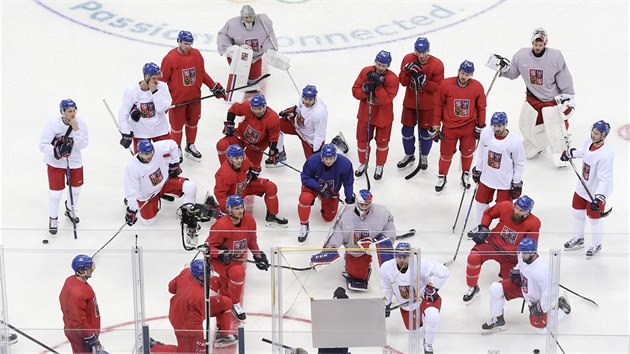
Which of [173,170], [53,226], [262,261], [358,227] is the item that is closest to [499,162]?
[358,227]

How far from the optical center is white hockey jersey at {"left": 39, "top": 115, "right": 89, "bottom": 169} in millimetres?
11164

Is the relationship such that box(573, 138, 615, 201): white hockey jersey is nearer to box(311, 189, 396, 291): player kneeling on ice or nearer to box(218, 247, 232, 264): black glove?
box(311, 189, 396, 291): player kneeling on ice

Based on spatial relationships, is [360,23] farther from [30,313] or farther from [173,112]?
[30,313]

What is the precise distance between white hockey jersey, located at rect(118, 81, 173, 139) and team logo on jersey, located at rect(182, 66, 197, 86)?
14.9 inches

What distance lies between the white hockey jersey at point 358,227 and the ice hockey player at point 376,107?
1.35 m

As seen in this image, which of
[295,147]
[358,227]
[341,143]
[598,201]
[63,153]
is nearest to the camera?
[358,227]

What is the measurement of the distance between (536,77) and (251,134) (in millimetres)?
2114

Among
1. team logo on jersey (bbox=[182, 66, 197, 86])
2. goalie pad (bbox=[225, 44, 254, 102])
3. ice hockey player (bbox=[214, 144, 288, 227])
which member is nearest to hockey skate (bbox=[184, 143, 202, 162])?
team logo on jersey (bbox=[182, 66, 197, 86])

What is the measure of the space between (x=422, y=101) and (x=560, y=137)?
101 centimetres

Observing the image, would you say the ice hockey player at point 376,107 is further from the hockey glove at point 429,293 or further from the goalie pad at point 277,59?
the hockey glove at point 429,293

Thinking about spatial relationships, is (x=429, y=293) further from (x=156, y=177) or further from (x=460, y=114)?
(x=156, y=177)

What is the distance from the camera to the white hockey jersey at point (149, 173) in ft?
36.8

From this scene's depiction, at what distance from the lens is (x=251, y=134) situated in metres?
11.8

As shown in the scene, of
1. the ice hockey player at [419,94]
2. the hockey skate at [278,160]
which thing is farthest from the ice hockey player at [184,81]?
the ice hockey player at [419,94]
